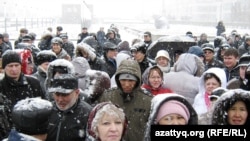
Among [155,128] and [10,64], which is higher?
[10,64]

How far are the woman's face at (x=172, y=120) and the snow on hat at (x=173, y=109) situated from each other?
0.02m

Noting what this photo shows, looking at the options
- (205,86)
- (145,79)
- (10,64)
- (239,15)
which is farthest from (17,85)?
(239,15)

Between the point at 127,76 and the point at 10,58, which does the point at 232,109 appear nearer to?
the point at 127,76

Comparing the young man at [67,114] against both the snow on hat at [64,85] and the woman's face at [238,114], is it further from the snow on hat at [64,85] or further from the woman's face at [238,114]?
the woman's face at [238,114]

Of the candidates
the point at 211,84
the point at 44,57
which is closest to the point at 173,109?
the point at 211,84

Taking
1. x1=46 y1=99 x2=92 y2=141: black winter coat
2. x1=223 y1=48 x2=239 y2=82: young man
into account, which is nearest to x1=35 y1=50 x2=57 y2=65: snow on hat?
x1=46 y1=99 x2=92 y2=141: black winter coat

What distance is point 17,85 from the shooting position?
16.1ft

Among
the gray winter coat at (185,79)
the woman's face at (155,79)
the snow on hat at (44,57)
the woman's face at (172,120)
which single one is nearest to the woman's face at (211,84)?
the gray winter coat at (185,79)

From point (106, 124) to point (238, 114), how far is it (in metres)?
1.12

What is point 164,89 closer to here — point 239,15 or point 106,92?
point 106,92

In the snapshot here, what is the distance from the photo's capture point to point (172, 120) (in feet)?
10.6

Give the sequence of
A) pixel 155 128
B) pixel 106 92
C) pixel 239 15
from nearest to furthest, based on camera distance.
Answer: pixel 155 128
pixel 106 92
pixel 239 15

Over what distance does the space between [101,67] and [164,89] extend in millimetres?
2110

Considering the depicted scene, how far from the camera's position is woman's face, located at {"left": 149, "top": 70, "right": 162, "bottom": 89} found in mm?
5252
